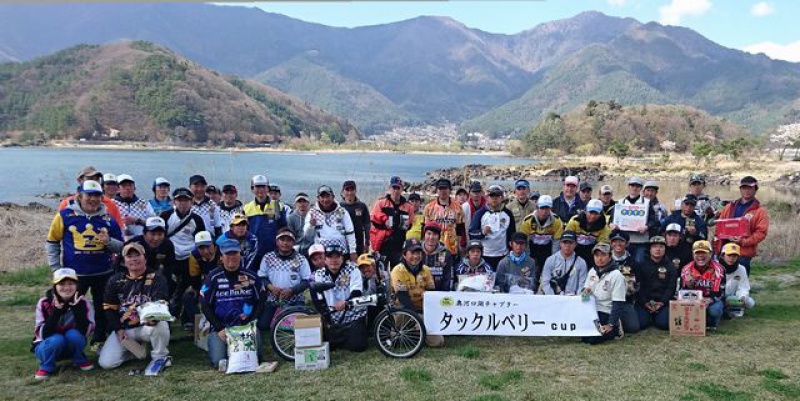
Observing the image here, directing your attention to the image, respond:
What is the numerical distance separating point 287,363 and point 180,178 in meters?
32.2

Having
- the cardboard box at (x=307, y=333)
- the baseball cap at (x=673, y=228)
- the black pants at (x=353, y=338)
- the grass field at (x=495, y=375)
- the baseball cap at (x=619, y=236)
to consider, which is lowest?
the grass field at (x=495, y=375)

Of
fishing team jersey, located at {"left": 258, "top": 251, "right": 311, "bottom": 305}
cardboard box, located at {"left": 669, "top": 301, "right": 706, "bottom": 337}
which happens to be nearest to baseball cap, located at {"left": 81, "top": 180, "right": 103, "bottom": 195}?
fishing team jersey, located at {"left": 258, "top": 251, "right": 311, "bottom": 305}

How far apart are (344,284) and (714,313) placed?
459 cm

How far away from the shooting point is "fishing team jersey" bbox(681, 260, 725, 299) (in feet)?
23.3

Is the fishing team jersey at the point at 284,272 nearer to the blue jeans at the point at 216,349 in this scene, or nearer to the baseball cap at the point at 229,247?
the baseball cap at the point at 229,247

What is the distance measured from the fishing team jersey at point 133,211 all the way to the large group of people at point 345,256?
14mm

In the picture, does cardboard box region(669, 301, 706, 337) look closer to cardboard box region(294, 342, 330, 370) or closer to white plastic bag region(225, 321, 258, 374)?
cardboard box region(294, 342, 330, 370)

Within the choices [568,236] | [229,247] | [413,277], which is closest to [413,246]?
[413,277]

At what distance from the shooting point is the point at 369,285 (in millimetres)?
6598

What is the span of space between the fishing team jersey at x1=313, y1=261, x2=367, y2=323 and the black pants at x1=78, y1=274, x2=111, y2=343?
7.58 ft

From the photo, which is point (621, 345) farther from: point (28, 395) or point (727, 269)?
point (28, 395)

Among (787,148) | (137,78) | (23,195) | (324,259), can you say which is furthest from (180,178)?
(137,78)

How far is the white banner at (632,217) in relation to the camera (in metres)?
7.76

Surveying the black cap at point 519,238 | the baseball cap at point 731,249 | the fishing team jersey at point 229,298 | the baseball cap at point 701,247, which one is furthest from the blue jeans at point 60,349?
the baseball cap at point 731,249
